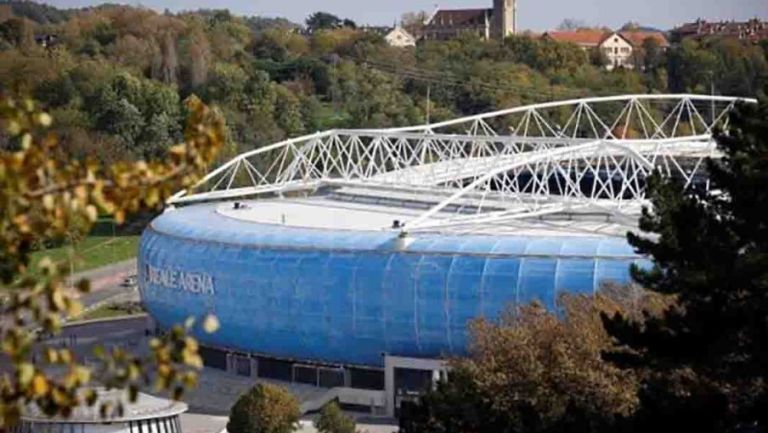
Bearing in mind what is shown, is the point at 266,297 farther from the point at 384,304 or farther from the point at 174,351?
the point at 174,351

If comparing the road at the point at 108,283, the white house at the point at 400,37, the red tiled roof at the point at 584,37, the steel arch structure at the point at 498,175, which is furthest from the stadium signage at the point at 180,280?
the white house at the point at 400,37

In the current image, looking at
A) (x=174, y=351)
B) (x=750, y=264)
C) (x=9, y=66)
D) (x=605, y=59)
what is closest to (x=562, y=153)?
(x=750, y=264)

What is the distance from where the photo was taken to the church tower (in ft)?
485

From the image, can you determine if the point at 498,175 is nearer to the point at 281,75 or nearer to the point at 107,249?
the point at 107,249

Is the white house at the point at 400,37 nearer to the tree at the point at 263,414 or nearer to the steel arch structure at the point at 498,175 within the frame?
the steel arch structure at the point at 498,175

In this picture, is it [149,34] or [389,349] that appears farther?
[149,34]

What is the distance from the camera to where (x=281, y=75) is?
4065 inches

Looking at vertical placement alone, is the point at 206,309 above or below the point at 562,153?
below

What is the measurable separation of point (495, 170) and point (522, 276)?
196 inches

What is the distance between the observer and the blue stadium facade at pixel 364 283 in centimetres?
4028

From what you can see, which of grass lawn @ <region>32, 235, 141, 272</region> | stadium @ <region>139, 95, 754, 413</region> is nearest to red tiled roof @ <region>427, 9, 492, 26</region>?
grass lawn @ <region>32, 235, 141, 272</region>

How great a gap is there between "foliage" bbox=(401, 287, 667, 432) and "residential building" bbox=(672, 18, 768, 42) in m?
88.8

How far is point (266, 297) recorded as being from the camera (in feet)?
144

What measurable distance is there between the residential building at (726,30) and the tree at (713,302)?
93.1 m
